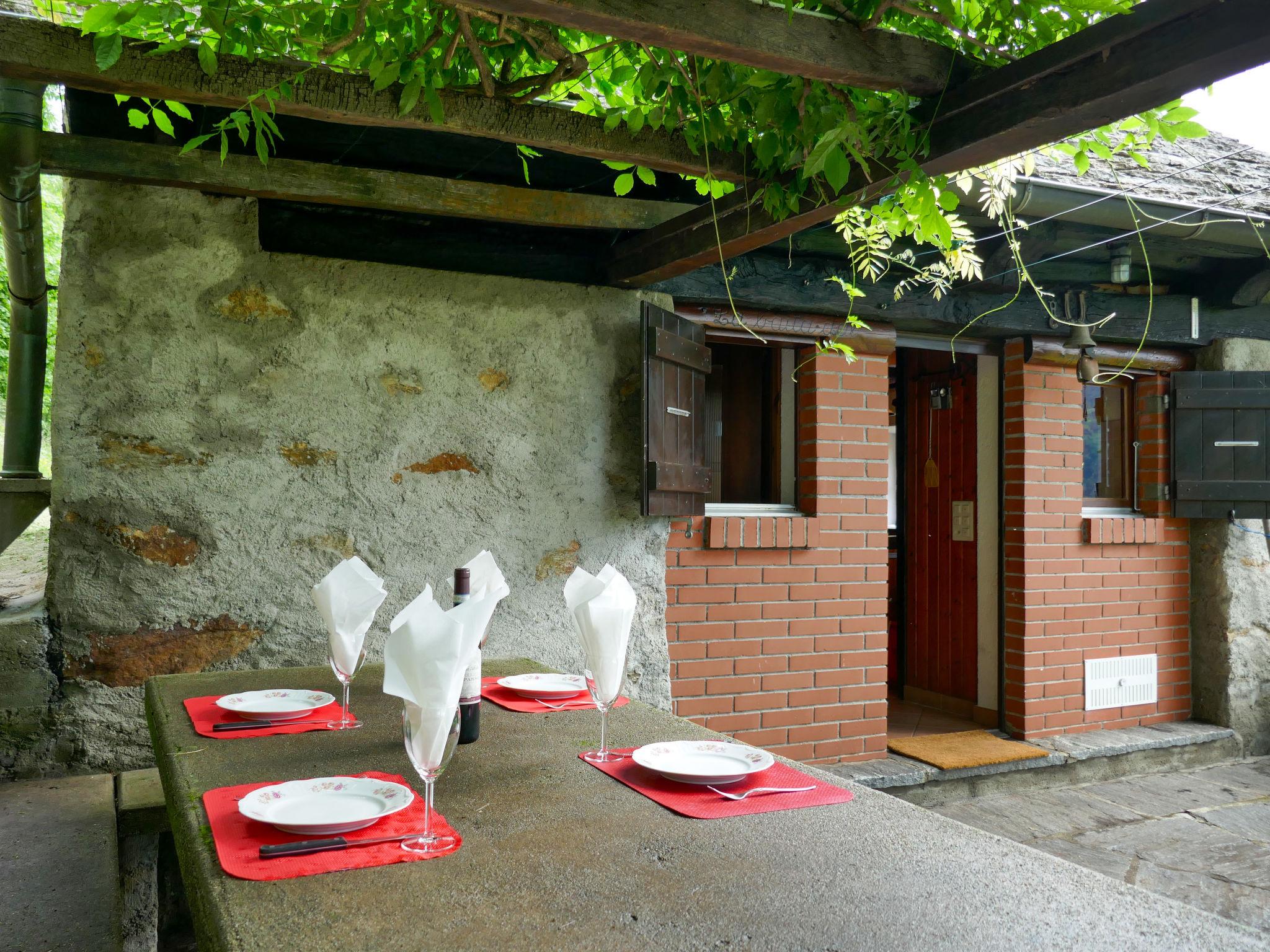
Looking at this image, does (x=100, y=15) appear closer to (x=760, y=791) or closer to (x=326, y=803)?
(x=326, y=803)

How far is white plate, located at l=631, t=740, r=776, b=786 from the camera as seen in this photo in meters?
1.39

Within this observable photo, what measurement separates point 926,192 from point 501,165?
1510mm

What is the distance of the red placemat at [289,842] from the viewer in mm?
1064

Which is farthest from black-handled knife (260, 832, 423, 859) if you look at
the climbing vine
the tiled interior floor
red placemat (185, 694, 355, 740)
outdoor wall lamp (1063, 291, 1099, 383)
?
outdoor wall lamp (1063, 291, 1099, 383)

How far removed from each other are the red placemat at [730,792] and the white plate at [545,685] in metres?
0.54

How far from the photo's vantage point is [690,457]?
138 inches

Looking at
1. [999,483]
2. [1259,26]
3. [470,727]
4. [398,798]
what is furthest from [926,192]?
[999,483]

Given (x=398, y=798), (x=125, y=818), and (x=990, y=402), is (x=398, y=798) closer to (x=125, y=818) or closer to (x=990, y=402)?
(x=125, y=818)

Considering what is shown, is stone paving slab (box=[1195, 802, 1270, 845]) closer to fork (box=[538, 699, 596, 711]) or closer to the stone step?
fork (box=[538, 699, 596, 711])

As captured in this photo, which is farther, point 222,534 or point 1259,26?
point 222,534

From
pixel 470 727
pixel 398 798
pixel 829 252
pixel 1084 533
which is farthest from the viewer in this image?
pixel 1084 533

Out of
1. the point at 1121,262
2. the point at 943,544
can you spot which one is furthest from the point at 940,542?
the point at 1121,262

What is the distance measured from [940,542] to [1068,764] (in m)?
1.35

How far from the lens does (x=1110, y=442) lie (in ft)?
15.9
